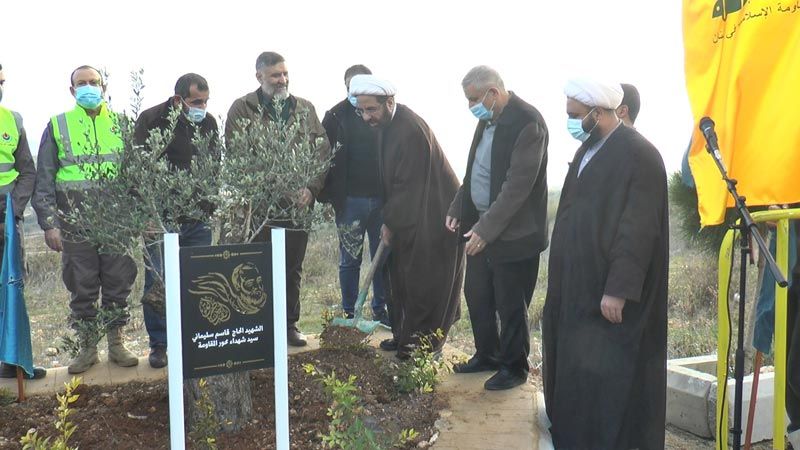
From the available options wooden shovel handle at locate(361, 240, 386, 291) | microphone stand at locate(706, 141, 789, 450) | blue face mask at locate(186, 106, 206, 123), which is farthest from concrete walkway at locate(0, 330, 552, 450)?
blue face mask at locate(186, 106, 206, 123)

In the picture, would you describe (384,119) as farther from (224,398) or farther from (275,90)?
(224,398)

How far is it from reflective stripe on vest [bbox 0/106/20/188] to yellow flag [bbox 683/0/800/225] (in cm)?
420

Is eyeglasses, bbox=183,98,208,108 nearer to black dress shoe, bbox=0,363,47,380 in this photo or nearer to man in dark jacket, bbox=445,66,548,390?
man in dark jacket, bbox=445,66,548,390

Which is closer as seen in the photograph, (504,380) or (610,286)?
(610,286)

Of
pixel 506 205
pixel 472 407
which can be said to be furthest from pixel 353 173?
pixel 472 407

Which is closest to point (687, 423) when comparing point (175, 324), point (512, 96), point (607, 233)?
point (607, 233)

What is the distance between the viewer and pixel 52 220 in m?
4.59

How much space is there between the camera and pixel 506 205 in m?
4.16

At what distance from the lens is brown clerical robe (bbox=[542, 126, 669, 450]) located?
3.44m

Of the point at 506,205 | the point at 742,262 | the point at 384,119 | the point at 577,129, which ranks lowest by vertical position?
the point at 742,262

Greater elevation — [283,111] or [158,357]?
[283,111]

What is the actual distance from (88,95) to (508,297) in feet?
9.93

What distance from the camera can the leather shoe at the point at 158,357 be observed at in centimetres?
478

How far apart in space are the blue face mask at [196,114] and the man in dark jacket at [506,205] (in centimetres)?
175
